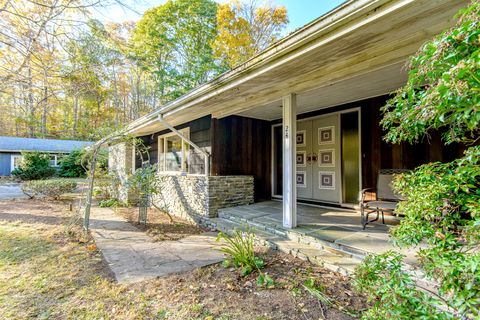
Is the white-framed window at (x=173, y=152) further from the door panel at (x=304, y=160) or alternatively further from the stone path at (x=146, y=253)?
the door panel at (x=304, y=160)

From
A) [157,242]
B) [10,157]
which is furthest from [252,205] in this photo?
[10,157]

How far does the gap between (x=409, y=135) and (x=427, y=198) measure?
469 mm

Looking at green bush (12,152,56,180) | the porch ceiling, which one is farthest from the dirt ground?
green bush (12,152,56,180)

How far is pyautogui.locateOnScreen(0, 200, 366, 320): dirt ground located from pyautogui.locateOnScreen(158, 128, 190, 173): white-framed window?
3.60 metres

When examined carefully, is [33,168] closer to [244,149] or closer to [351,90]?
[244,149]

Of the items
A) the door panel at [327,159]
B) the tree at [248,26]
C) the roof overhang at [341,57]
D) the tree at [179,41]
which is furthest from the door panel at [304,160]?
the tree at [179,41]

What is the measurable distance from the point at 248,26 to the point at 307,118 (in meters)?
9.88

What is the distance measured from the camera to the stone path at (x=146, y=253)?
112 inches

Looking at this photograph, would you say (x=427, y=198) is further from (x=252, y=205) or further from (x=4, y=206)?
(x=4, y=206)

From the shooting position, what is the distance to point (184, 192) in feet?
18.8

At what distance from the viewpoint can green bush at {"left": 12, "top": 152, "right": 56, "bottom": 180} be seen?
14.3 meters

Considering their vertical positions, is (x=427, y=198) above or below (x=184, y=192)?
above

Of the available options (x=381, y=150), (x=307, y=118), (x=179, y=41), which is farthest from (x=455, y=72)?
(x=179, y=41)

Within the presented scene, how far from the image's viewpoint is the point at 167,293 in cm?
233
